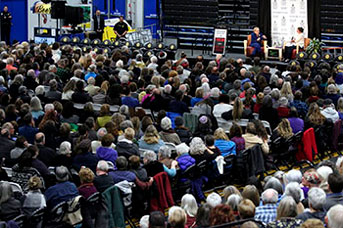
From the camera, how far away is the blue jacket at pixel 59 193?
9.85 metres

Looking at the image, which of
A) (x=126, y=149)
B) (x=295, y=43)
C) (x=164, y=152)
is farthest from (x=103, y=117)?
(x=295, y=43)

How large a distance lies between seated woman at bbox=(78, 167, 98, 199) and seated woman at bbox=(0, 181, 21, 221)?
36.1 inches

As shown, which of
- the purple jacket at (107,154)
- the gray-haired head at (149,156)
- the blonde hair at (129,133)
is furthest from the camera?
the blonde hair at (129,133)

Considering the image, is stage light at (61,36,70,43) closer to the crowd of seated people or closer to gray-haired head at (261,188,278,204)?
the crowd of seated people

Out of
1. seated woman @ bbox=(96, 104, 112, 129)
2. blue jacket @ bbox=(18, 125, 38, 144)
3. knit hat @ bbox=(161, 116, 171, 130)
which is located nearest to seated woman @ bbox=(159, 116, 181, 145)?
knit hat @ bbox=(161, 116, 171, 130)

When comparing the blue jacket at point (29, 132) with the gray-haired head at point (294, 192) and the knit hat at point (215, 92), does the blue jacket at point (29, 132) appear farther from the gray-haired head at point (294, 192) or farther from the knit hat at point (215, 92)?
the gray-haired head at point (294, 192)

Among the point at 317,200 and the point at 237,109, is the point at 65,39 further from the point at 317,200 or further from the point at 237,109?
the point at 317,200

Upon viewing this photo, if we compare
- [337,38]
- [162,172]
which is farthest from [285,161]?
[337,38]

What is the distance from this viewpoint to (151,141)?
12305 millimetres

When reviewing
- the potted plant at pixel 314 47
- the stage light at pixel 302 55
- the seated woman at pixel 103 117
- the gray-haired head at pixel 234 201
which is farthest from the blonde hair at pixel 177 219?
the potted plant at pixel 314 47

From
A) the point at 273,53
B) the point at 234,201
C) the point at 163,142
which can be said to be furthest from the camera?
the point at 273,53

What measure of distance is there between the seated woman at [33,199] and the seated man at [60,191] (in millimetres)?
184

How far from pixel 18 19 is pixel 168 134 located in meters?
19.4

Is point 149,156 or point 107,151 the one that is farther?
point 107,151
